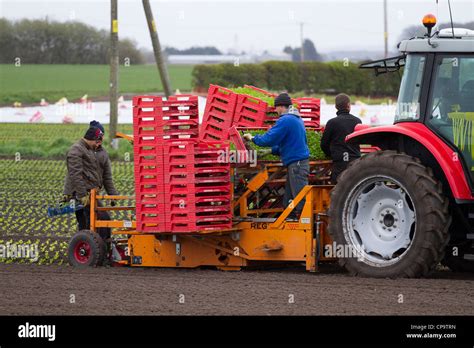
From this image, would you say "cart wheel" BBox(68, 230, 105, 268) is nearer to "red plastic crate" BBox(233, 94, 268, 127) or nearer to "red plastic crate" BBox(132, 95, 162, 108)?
"red plastic crate" BBox(132, 95, 162, 108)

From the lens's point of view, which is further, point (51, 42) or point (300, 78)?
point (51, 42)

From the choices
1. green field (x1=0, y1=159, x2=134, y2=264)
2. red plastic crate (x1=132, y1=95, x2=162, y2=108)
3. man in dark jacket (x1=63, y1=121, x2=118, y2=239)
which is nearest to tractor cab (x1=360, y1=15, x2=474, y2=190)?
red plastic crate (x1=132, y1=95, x2=162, y2=108)

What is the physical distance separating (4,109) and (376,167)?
100 ft

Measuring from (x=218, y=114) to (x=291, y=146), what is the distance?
119 centimetres

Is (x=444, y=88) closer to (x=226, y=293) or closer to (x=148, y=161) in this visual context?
(x=226, y=293)

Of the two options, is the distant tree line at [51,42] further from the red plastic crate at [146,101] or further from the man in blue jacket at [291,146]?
the man in blue jacket at [291,146]

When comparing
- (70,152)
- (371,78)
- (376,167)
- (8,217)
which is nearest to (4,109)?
(371,78)

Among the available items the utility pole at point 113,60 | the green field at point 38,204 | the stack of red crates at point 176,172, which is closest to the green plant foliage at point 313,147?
the stack of red crates at point 176,172

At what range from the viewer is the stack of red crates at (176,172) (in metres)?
11.2

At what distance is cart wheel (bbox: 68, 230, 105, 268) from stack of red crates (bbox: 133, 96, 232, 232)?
0.82 m

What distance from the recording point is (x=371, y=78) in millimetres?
49781

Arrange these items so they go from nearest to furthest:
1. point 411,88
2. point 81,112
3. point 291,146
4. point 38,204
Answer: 1. point 411,88
2. point 291,146
3. point 38,204
4. point 81,112

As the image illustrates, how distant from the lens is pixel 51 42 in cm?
5244

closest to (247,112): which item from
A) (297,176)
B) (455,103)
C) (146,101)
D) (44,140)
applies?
(297,176)
